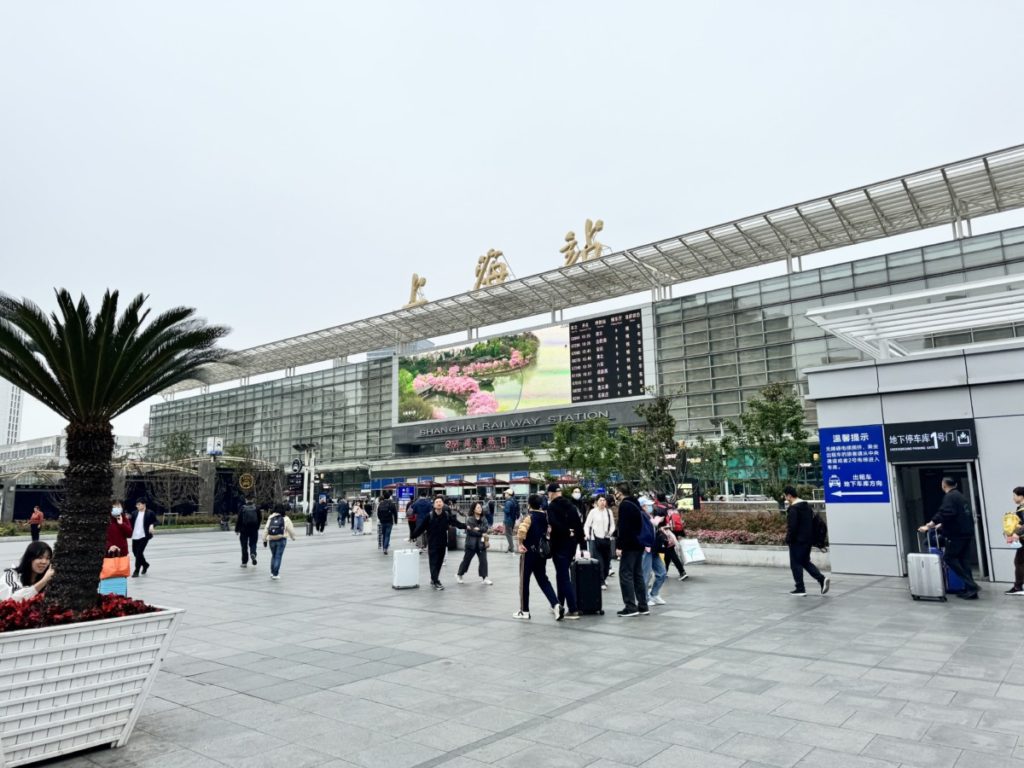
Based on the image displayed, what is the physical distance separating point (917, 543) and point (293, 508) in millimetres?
41199

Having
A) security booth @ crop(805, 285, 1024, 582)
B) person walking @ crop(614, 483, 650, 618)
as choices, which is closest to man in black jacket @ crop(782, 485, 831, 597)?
person walking @ crop(614, 483, 650, 618)

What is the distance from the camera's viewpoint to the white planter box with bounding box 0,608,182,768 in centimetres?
398

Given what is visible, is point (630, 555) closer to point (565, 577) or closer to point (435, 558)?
point (565, 577)

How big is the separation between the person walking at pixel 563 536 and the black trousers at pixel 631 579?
65 centimetres

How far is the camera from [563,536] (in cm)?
877

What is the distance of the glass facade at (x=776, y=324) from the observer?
3500 cm

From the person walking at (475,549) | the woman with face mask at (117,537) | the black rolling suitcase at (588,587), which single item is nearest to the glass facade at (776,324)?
the person walking at (475,549)

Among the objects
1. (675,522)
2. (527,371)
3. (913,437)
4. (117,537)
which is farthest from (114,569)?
(527,371)

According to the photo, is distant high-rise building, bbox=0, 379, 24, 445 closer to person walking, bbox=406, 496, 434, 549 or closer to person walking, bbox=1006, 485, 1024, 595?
person walking, bbox=406, 496, 434, 549

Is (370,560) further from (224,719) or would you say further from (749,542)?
(224,719)

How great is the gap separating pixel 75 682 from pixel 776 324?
138 feet

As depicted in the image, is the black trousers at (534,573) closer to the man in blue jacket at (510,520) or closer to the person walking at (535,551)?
the person walking at (535,551)

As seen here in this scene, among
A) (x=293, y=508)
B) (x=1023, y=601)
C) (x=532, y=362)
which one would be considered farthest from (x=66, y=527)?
(x=532, y=362)

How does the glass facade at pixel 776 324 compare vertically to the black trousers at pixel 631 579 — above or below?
above
